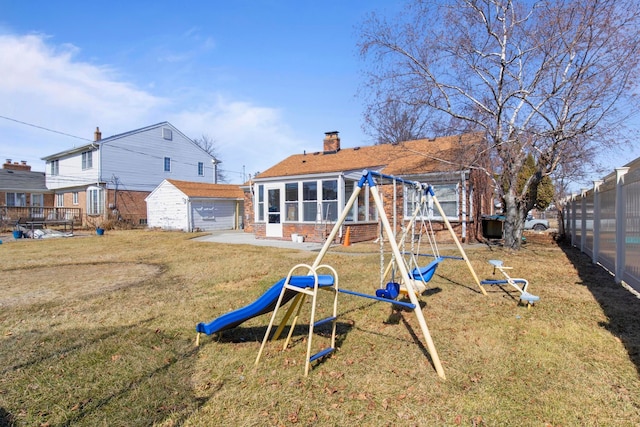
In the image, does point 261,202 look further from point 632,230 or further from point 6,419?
point 6,419

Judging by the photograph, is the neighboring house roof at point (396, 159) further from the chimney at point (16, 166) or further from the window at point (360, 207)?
the chimney at point (16, 166)

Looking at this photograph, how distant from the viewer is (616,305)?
19.2 feet

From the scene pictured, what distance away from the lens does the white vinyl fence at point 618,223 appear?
616cm

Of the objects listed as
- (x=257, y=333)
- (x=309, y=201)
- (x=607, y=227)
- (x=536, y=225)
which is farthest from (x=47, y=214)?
(x=536, y=225)

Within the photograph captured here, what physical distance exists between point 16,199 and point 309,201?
30.4 m

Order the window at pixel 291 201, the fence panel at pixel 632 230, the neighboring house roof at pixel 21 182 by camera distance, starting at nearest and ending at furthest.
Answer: the fence panel at pixel 632 230
the window at pixel 291 201
the neighboring house roof at pixel 21 182

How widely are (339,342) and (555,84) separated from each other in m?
10.8

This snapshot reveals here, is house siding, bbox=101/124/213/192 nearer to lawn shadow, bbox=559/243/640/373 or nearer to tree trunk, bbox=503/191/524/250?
tree trunk, bbox=503/191/524/250

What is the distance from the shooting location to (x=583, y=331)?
4773 mm

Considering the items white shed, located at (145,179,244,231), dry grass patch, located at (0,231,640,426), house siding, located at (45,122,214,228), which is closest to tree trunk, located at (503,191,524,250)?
dry grass patch, located at (0,231,640,426)

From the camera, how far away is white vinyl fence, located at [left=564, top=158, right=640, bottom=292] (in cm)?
616

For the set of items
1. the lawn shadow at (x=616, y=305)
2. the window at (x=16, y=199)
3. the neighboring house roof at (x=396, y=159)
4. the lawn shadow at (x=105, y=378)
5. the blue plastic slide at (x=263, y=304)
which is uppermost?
the neighboring house roof at (x=396, y=159)

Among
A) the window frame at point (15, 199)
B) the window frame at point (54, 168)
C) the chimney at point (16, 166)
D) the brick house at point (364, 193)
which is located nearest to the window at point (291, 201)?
the brick house at point (364, 193)

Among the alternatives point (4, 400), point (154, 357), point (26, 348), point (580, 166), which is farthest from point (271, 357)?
point (580, 166)
